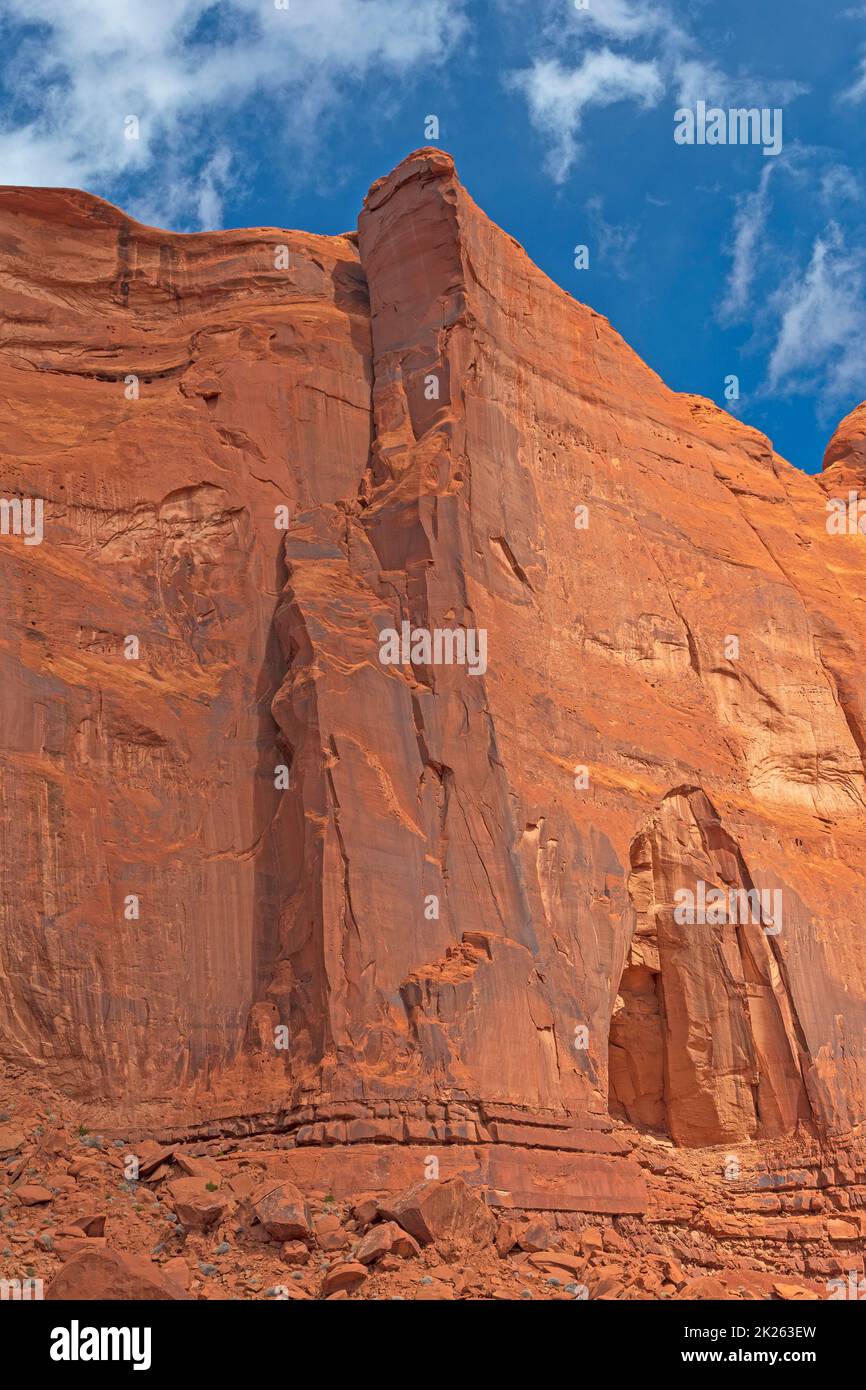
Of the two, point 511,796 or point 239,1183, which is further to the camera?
point 511,796

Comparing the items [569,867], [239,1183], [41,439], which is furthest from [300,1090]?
[41,439]

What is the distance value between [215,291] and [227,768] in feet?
34.4

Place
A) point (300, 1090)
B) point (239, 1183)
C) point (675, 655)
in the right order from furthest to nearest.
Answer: point (675, 655) → point (300, 1090) → point (239, 1183)

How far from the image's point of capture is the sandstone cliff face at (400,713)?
26000mm

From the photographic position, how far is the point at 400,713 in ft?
91.9

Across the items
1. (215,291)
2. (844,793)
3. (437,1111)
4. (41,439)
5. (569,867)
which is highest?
(215,291)

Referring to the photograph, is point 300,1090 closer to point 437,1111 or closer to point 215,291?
point 437,1111

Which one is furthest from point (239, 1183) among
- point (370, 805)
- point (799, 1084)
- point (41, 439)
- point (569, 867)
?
point (41, 439)

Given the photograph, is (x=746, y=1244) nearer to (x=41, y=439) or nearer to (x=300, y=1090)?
(x=300, y=1090)

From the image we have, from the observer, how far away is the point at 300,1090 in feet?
81.8

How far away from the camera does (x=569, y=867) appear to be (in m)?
28.8

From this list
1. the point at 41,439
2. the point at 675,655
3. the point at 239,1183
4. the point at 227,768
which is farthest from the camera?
the point at 675,655

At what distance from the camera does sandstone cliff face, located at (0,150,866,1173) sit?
26.0 meters

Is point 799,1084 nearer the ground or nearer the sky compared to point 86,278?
nearer the ground
